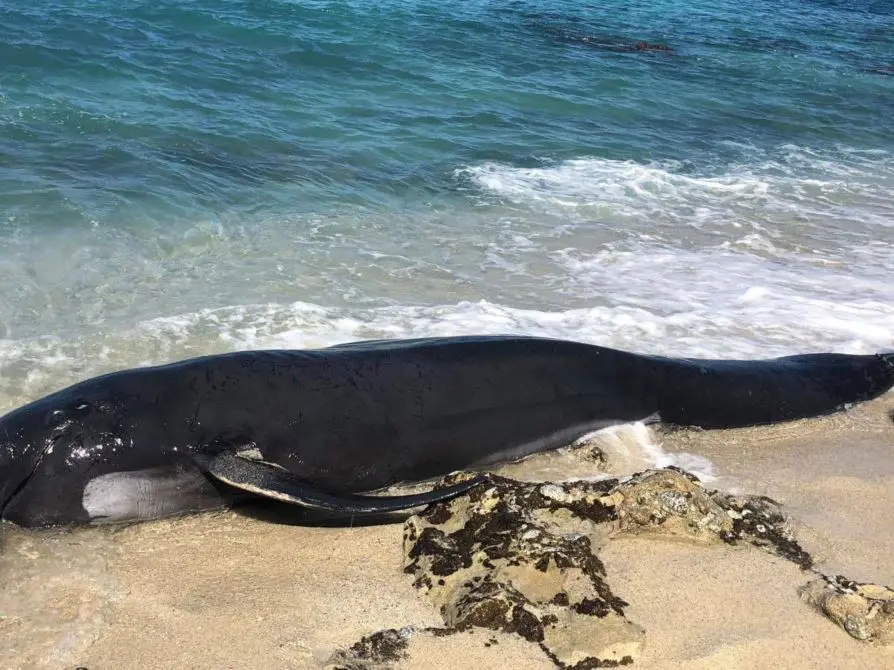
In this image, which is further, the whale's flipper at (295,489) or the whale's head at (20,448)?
the whale's head at (20,448)

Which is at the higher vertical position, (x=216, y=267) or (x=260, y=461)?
(x=260, y=461)

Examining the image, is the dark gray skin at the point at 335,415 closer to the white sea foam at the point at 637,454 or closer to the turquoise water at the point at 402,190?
the white sea foam at the point at 637,454

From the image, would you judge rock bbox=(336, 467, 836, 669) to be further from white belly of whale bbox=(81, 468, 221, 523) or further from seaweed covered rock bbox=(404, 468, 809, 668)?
white belly of whale bbox=(81, 468, 221, 523)

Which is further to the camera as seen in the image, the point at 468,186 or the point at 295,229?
the point at 468,186

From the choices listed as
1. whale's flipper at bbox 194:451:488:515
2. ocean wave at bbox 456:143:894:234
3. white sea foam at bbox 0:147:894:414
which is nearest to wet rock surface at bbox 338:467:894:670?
whale's flipper at bbox 194:451:488:515

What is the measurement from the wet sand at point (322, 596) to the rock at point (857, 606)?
2.3 inches

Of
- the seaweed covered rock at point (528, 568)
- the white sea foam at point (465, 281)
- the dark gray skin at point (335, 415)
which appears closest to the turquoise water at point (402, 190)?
the white sea foam at point (465, 281)

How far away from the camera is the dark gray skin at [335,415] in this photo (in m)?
4.79

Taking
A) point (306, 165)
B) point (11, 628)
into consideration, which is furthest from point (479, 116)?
point (11, 628)

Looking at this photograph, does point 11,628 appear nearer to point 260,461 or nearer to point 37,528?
point 37,528

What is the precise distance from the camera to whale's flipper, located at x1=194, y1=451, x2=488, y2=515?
456 cm

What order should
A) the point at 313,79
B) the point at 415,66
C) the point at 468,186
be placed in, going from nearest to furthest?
the point at 468,186
the point at 313,79
the point at 415,66

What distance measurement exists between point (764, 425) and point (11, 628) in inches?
177

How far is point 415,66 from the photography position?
1866 centimetres
